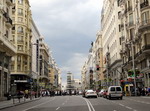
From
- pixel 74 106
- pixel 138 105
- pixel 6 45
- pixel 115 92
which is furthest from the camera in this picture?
pixel 6 45

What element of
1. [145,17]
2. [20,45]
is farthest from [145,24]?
[20,45]

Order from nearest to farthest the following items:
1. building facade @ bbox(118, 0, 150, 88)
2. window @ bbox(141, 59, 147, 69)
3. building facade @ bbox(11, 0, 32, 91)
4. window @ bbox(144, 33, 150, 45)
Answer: window @ bbox(144, 33, 150, 45), building facade @ bbox(118, 0, 150, 88), window @ bbox(141, 59, 147, 69), building facade @ bbox(11, 0, 32, 91)

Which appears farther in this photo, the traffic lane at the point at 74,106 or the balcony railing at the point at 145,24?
the balcony railing at the point at 145,24

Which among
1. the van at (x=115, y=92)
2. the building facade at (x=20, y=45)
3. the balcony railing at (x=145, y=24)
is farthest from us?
the building facade at (x=20, y=45)

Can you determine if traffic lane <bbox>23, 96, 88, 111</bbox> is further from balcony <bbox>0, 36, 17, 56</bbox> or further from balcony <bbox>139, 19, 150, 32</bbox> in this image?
balcony <bbox>139, 19, 150, 32</bbox>

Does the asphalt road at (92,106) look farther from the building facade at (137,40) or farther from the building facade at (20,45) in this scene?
the building facade at (20,45)

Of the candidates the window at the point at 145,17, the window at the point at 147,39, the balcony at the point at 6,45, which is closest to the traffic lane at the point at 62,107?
the balcony at the point at 6,45

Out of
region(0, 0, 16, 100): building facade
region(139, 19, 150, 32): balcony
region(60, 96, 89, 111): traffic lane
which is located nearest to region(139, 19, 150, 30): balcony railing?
region(139, 19, 150, 32): balcony

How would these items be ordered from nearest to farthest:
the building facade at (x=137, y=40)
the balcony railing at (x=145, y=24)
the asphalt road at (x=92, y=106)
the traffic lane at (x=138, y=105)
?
1. the traffic lane at (x=138, y=105)
2. the asphalt road at (x=92, y=106)
3. the balcony railing at (x=145, y=24)
4. the building facade at (x=137, y=40)

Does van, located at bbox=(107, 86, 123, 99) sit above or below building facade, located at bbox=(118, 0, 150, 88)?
below

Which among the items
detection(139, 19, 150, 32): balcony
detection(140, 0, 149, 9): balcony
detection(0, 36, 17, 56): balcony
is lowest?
detection(0, 36, 17, 56): balcony

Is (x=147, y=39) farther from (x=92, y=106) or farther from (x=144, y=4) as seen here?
(x=92, y=106)

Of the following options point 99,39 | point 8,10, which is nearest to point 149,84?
point 8,10

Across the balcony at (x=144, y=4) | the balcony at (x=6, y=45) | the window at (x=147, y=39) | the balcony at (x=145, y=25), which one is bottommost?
the balcony at (x=6, y=45)
